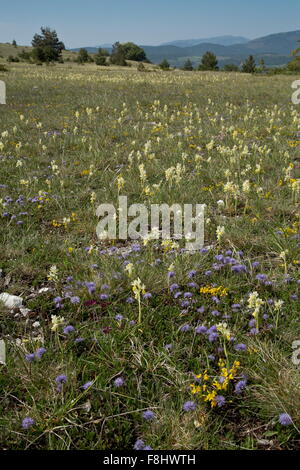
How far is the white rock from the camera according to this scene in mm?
4109

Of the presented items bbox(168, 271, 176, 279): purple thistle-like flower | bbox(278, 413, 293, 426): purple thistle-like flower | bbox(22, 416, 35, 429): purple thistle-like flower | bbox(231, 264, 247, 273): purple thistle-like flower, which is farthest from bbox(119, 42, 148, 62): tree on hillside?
bbox(278, 413, 293, 426): purple thistle-like flower

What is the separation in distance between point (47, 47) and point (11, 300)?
71211 mm

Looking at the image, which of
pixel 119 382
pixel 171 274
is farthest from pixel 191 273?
pixel 119 382

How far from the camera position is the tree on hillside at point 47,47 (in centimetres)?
6331

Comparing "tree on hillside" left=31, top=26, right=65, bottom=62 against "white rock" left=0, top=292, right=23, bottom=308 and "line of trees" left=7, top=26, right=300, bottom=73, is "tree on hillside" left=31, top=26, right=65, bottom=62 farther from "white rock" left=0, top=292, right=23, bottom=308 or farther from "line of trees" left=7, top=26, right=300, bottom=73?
"white rock" left=0, top=292, right=23, bottom=308

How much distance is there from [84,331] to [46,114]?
43.7 ft

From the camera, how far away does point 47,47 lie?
65312 mm

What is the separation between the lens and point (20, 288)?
14.4 ft

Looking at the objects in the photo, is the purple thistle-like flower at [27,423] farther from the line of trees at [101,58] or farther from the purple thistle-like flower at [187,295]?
the line of trees at [101,58]

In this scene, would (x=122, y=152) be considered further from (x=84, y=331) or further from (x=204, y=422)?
(x=204, y=422)

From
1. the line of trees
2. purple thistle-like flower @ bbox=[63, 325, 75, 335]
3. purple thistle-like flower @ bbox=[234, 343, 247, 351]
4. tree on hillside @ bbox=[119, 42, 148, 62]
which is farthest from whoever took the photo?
tree on hillside @ bbox=[119, 42, 148, 62]

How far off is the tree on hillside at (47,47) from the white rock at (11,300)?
221 feet

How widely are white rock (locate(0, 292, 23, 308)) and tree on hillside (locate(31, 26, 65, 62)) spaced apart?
2658 inches

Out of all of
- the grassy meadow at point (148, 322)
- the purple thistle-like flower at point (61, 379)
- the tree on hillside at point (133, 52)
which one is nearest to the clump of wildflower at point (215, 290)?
the grassy meadow at point (148, 322)
